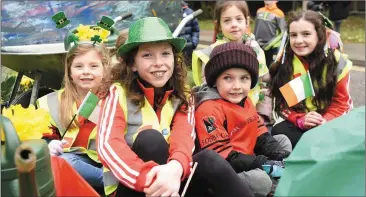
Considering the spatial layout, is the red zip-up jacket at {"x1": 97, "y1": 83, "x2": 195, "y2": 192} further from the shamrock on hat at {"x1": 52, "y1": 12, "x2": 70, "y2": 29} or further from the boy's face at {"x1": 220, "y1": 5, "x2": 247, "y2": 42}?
the boy's face at {"x1": 220, "y1": 5, "x2": 247, "y2": 42}

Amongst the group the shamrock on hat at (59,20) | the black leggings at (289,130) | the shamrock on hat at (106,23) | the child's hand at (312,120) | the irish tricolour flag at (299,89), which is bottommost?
the black leggings at (289,130)

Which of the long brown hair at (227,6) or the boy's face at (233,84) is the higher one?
the long brown hair at (227,6)

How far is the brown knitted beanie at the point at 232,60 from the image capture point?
2.86m

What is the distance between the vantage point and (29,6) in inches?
169

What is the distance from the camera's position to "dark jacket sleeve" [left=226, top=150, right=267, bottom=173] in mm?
2729

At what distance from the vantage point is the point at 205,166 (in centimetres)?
242

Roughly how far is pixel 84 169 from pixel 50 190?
111 centimetres

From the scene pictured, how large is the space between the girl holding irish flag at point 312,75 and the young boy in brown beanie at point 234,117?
21.8 inches

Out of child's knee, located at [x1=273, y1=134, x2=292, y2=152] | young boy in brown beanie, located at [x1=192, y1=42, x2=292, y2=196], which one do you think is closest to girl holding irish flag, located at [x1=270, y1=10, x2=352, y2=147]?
child's knee, located at [x1=273, y1=134, x2=292, y2=152]

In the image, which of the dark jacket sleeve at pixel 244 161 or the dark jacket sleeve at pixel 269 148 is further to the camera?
the dark jacket sleeve at pixel 269 148

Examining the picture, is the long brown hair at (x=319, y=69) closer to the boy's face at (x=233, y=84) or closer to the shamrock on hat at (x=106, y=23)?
the boy's face at (x=233, y=84)

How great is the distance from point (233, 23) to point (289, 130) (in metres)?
0.91

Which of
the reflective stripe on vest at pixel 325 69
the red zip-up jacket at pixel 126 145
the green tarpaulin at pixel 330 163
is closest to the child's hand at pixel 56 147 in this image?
the red zip-up jacket at pixel 126 145

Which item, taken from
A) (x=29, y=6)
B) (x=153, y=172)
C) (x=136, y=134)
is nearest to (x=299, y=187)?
(x=153, y=172)
